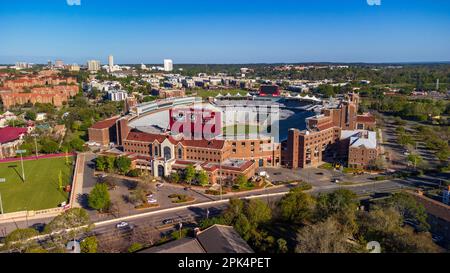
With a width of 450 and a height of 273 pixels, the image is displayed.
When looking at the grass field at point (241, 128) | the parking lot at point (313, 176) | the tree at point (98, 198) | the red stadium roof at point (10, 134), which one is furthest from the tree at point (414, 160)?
the red stadium roof at point (10, 134)

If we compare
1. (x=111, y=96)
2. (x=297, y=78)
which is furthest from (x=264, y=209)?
(x=297, y=78)

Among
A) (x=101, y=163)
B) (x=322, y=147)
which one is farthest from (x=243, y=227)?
(x=322, y=147)

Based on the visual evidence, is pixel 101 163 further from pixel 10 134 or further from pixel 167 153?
pixel 10 134

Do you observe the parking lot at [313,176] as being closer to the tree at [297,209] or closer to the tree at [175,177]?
the tree at [175,177]

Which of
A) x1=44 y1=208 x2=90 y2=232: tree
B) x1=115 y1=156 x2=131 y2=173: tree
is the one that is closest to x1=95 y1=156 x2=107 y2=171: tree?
x1=115 y1=156 x2=131 y2=173: tree
